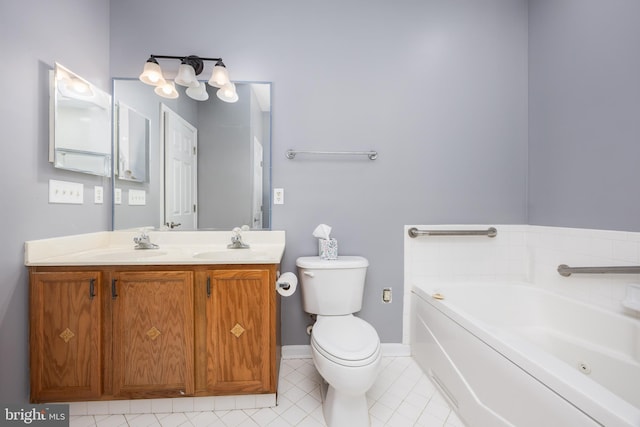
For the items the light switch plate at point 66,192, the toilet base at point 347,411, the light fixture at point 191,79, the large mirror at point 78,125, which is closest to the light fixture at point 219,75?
the light fixture at point 191,79

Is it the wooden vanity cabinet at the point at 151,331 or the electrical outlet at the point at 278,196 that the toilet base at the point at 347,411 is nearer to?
the wooden vanity cabinet at the point at 151,331

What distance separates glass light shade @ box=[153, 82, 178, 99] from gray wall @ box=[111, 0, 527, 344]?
0.76 feet

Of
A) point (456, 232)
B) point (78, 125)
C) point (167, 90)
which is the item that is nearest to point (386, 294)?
point (456, 232)

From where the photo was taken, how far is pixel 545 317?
162 centimetres

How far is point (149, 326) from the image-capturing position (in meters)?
1.25

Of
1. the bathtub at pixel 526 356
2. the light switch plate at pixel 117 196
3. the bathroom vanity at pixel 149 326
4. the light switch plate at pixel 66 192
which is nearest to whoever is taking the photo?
the bathtub at pixel 526 356

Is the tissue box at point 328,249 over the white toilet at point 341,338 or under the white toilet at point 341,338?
over

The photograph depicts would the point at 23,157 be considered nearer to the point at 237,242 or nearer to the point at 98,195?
the point at 98,195

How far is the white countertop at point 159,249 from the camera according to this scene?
4.06 feet

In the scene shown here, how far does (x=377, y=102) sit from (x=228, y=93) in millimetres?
1035

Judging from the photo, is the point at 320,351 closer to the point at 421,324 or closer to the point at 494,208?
the point at 421,324

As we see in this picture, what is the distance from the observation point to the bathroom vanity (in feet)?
3.99

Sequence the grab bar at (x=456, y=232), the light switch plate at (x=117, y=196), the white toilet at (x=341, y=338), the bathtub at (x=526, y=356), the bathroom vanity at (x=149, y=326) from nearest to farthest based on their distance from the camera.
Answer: the bathtub at (x=526, y=356) → the white toilet at (x=341, y=338) → the bathroom vanity at (x=149, y=326) → the light switch plate at (x=117, y=196) → the grab bar at (x=456, y=232)

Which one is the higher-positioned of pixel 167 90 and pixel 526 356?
pixel 167 90
